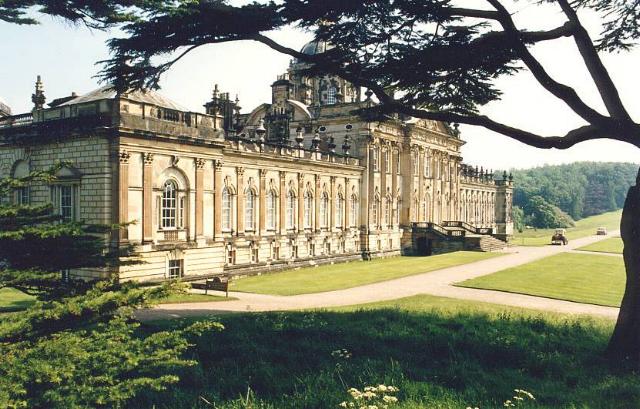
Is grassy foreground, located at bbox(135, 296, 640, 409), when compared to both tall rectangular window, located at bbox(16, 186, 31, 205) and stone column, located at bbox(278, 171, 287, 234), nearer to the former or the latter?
tall rectangular window, located at bbox(16, 186, 31, 205)

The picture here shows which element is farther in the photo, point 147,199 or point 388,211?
point 388,211

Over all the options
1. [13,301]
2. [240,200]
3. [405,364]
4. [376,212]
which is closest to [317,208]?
[240,200]

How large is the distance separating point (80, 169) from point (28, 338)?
19451 mm

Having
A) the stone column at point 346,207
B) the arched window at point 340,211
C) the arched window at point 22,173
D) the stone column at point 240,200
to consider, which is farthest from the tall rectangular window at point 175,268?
the stone column at point 346,207

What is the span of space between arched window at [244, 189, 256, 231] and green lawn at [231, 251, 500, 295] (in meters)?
3.34

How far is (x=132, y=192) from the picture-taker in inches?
946

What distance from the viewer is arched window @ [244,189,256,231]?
109 feet

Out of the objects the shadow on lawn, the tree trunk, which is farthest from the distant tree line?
the shadow on lawn

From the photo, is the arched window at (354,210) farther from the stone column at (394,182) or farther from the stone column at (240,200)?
the stone column at (240,200)

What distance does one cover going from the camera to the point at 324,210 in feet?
136

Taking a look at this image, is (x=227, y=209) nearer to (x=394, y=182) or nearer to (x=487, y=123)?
(x=487, y=123)

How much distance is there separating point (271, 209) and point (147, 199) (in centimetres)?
1204

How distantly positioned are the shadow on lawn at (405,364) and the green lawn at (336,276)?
12606mm

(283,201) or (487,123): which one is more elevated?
(487,123)
